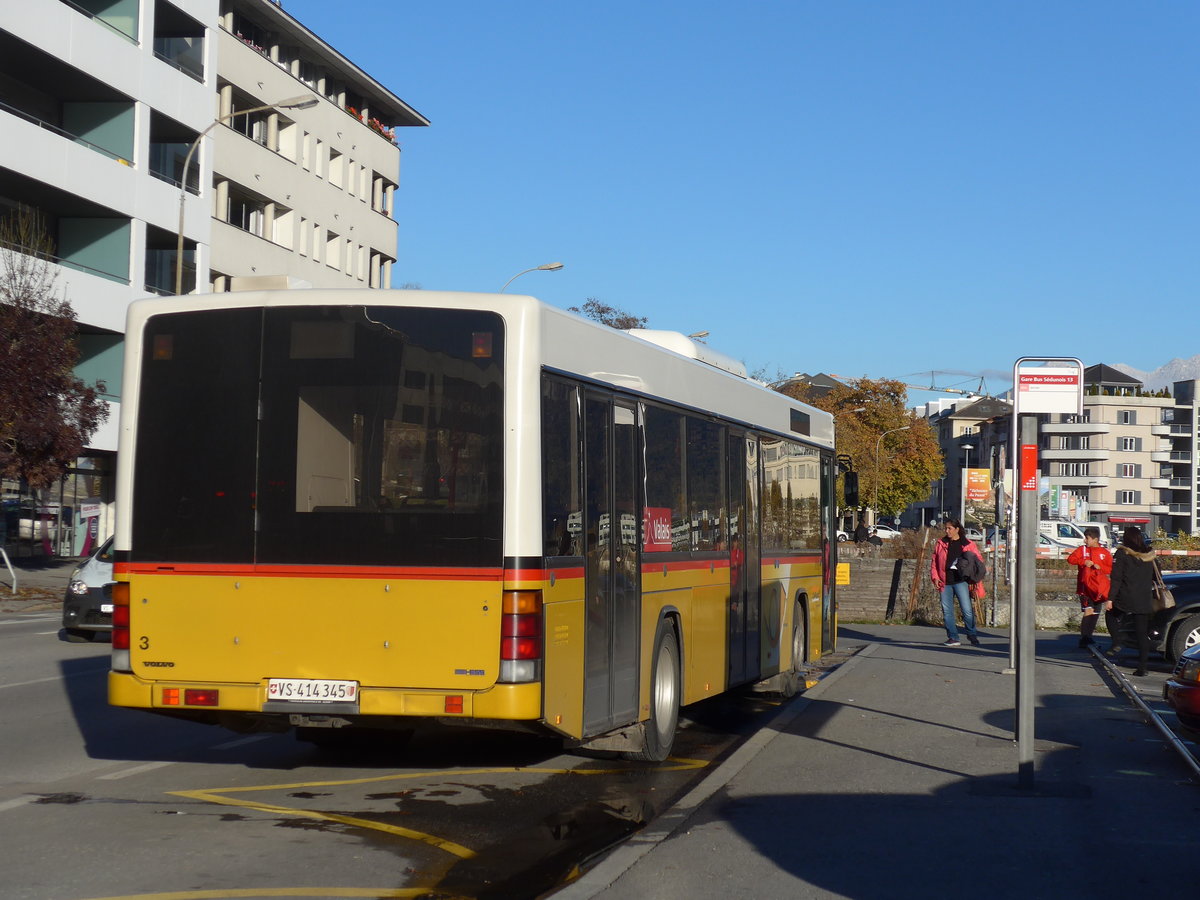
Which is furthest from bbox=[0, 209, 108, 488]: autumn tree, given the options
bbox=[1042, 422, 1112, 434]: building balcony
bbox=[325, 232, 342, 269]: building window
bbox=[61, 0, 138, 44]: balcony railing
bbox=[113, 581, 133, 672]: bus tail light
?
bbox=[1042, 422, 1112, 434]: building balcony

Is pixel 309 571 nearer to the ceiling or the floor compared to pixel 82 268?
nearer to the floor

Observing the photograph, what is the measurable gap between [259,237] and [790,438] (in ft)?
119

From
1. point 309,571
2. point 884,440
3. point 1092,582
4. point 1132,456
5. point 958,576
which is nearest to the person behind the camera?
point 309,571

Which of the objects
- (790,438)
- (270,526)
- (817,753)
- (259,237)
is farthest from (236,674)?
(259,237)

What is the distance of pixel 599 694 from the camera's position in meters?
9.16

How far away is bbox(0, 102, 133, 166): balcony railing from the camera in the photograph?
35.8 metres

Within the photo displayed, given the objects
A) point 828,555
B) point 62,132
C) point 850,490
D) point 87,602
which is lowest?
point 87,602

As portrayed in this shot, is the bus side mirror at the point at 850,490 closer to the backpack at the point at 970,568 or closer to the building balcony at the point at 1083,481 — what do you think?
the backpack at the point at 970,568

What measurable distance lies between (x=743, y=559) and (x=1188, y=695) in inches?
155

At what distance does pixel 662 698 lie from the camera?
10484 millimetres

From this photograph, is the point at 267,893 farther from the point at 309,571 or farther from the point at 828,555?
the point at 828,555

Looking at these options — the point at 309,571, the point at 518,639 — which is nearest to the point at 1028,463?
the point at 518,639

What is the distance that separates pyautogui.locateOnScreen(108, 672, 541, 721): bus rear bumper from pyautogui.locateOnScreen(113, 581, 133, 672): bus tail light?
0.19 ft

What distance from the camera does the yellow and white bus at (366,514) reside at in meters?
8.13
